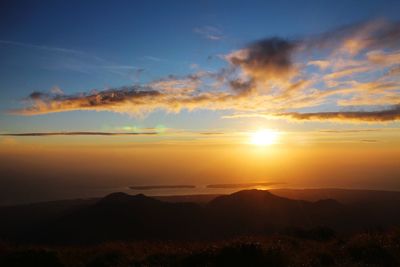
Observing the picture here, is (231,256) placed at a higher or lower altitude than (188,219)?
higher

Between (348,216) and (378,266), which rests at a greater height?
(378,266)

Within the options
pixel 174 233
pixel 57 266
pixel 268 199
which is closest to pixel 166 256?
pixel 57 266

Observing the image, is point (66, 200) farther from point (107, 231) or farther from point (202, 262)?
point (202, 262)

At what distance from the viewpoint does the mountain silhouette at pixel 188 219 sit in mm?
91875

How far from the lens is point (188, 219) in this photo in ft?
335

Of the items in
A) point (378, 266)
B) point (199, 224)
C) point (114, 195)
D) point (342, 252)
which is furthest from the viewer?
point (114, 195)

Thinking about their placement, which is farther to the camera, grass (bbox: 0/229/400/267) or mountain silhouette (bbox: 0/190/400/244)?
mountain silhouette (bbox: 0/190/400/244)

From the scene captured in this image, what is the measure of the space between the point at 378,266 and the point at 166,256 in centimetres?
778

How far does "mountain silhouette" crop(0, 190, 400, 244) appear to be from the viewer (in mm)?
91875

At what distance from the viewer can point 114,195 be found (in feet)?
387

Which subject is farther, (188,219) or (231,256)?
(188,219)

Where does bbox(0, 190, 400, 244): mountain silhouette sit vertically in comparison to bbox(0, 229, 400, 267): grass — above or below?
below

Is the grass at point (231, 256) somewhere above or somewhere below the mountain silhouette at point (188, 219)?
above

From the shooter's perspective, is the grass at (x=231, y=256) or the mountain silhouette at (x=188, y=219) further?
the mountain silhouette at (x=188, y=219)
